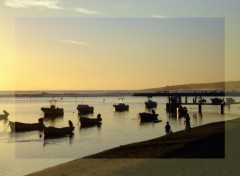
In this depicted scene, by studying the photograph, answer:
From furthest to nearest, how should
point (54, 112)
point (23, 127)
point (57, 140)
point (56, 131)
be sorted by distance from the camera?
point (54, 112)
point (23, 127)
point (56, 131)
point (57, 140)

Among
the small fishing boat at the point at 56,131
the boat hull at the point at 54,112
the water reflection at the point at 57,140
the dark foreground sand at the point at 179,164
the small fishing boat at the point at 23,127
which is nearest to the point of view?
the dark foreground sand at the point at 179,164

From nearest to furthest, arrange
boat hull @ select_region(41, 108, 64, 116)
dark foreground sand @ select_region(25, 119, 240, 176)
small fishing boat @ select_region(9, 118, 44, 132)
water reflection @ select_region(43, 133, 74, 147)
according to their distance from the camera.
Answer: dark foreground sand @ select_region(25, 119, 240, 176), water reflection @ select_region(43, 133, 74, 147), small fishing boat @ select_region(9, 118, 44, 132), boat hull @ select_region(41, 108, 64, 116)

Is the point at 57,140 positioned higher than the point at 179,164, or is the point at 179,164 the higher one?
the point at 179,164

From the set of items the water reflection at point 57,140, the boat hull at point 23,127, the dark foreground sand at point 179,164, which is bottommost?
the water reflection at point 57,140

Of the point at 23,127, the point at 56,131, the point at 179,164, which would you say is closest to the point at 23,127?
the point at 23,127

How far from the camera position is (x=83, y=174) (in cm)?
2069

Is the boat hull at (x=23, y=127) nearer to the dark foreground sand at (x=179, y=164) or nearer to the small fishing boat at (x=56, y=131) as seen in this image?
the small fishing boat at (x=56, y=131)

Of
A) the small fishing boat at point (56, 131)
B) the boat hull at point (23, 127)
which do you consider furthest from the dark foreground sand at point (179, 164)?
the boat hull at point (23, 127)

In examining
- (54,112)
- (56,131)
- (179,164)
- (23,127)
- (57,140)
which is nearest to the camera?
(179,164)

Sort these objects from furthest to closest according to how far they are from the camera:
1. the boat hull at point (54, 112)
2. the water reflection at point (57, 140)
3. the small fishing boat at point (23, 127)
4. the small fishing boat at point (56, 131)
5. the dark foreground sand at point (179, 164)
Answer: the boat hull at point (54, 112)
the small fishing boat at point (23, 127)
the small fishing boat at point (56, 131)
the water reflection at point (57, 140)
the dark foreground sand at point (179, 164)

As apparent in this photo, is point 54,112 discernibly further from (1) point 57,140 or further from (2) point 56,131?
(1) point 57,140

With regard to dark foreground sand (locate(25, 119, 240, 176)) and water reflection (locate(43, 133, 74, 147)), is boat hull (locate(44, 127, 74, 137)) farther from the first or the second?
dark foreground sand (locate(25, 119, 240, 176))

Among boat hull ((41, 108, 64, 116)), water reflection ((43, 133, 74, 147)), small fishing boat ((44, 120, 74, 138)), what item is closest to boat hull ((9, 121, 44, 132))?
small fishing boat ((44, 120, 74, 138))

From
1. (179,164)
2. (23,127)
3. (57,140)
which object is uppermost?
(179,164)
